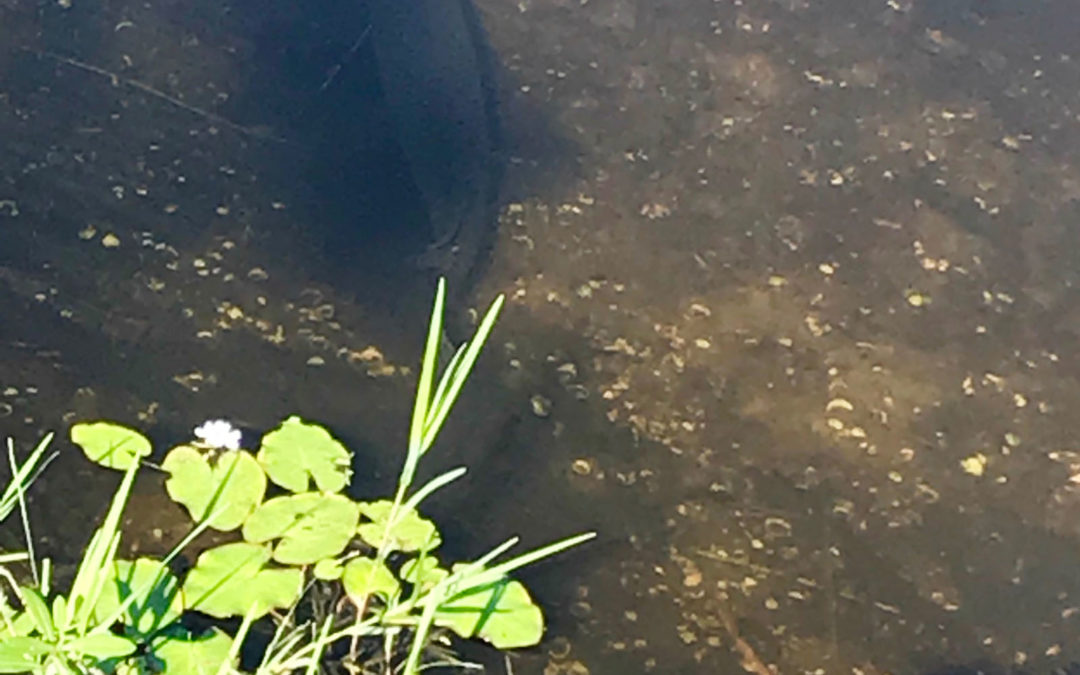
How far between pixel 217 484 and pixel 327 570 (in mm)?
176

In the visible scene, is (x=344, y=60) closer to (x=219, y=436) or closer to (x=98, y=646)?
(x=219, y=436)

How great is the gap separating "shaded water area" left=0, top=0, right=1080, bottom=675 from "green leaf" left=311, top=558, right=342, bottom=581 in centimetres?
15

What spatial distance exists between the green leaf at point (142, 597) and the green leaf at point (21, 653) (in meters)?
0.14

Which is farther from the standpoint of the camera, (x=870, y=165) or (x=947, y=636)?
(x=870, y=165)

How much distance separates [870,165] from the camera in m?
1.99

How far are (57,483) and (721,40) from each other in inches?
45.8

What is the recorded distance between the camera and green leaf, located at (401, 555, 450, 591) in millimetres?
1437

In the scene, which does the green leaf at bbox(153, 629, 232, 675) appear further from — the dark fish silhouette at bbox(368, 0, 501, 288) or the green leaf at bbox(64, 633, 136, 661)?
the dark fish silhouette at bbox(368, 0, 501, 288)

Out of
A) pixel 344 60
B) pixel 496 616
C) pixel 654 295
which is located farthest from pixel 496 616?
pixel 344 60

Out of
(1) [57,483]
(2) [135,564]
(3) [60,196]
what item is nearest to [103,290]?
(3) [60,196]

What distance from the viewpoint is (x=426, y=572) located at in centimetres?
145

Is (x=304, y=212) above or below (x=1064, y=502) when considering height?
above

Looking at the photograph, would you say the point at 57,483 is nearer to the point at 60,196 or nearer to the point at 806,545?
the point at 60,196

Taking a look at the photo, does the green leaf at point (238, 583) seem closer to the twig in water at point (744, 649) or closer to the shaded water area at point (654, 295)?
the shaded water area at point (654, 295)
